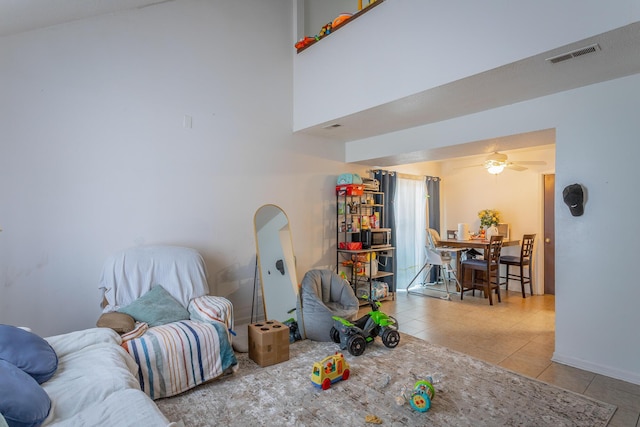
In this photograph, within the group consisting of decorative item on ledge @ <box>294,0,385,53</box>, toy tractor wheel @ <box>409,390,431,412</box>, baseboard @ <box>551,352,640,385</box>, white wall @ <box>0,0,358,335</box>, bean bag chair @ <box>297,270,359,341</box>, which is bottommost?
baseboard @ <box>551,352,640,385</box>

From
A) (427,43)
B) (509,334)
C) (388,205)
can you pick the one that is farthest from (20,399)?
(388,205)

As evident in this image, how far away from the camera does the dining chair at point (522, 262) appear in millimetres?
5172

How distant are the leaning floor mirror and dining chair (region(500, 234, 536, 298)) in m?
3.68

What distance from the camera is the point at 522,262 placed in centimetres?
518

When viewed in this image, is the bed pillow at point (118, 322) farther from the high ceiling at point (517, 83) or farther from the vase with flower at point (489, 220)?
the vase with flower at point (489, 220)

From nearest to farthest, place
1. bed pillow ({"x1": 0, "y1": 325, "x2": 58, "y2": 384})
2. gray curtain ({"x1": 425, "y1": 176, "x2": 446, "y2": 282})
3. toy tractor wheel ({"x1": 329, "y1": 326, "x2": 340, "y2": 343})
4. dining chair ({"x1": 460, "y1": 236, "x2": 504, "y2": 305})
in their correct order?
1. bed pillow ({"x1": 0, "y1": 325, "x2": 58, "y2": 384})
2. toy tractor wheel ({"x1": 329, "y1": 326, "x2": 340, "y2": 343})
3. dining chair ({"x1": 460, "y1": 236, "x2": 504, "y2": 305})
4. gray curtain ({"x1": 425, "y1": 176, "x2": 446, "y2": 282})

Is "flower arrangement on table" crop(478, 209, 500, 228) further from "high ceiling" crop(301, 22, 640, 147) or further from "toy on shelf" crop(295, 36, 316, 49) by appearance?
"toy on shelf" crop(295, 36, 316, 49)

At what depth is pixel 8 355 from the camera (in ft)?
5.07

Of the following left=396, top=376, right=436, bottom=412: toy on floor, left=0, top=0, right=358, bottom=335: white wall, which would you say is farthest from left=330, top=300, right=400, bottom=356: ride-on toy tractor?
left=0, top=0, right=358, bottom=335: white wall

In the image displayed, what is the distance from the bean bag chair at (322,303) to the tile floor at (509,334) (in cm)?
76

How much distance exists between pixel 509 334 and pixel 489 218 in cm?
267

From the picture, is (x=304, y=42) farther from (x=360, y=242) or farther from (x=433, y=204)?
(x=433, y=204)

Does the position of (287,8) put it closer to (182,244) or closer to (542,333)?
(182,244)

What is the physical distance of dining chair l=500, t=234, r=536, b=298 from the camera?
517 centimetres
